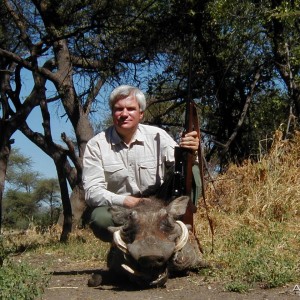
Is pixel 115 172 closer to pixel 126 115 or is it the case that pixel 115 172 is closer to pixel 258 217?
pixel 126 115

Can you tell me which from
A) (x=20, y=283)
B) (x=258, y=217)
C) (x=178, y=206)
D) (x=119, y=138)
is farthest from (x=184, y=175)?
(x=258, y=217)

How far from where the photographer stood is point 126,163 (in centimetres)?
564

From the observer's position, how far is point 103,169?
220 inches

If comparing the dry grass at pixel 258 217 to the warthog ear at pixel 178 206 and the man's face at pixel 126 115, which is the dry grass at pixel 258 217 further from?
the man's face at pixel 126 115

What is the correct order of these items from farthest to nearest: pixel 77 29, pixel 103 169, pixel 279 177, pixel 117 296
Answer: pixel 77 29 → pixel 279 177 → pixel 103 169 → pixel 117 296

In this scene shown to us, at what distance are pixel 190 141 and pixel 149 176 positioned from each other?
1.54ft

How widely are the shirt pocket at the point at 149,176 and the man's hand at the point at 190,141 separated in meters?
0.32

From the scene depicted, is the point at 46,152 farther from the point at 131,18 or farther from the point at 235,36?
the point at 235,36

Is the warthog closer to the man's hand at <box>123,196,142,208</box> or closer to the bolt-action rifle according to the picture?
the man's hand at <box>123,196,142,208</box>

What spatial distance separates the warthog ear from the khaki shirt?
0.49m

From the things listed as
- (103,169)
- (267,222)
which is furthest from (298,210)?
(103,169)

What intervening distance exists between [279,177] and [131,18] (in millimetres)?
4655

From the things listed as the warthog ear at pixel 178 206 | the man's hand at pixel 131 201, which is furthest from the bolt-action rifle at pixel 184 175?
the man's hand at pixel 131 201

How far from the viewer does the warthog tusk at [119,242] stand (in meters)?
4.81
